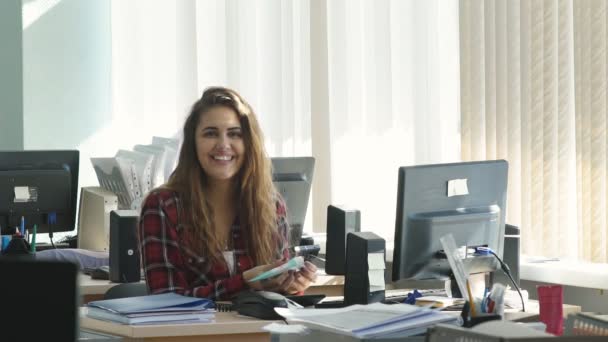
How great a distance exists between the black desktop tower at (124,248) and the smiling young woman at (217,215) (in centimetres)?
65

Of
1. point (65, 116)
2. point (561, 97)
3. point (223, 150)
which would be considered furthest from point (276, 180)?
point (65, 116)

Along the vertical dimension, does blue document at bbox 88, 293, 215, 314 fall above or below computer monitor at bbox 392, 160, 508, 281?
below

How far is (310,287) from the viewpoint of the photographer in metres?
4.49

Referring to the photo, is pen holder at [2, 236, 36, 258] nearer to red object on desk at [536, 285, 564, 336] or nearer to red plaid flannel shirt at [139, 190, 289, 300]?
red plaid flannel shirt at [139, 190, 289, 300]

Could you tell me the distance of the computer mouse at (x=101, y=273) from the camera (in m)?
4.39

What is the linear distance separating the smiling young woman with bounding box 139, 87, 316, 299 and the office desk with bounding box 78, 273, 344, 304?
2.40ft

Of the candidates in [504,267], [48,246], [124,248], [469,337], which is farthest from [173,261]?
[469,337]

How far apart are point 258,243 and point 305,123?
214 cm

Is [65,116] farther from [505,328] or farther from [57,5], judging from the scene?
[505,328]

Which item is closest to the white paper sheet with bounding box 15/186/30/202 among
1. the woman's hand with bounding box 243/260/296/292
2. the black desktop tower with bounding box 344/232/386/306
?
the woman's hand with bounding box 243/260/296/292

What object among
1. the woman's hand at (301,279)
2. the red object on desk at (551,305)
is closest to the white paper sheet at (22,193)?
the woman's hand at (301,279)

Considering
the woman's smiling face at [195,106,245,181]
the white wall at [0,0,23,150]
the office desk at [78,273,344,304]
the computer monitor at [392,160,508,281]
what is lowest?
the office desk at [78,273,344,304]

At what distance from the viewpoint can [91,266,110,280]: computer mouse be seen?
4.39 meters

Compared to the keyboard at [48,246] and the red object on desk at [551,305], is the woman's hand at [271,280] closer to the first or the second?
the red object on desk at [551,305]
